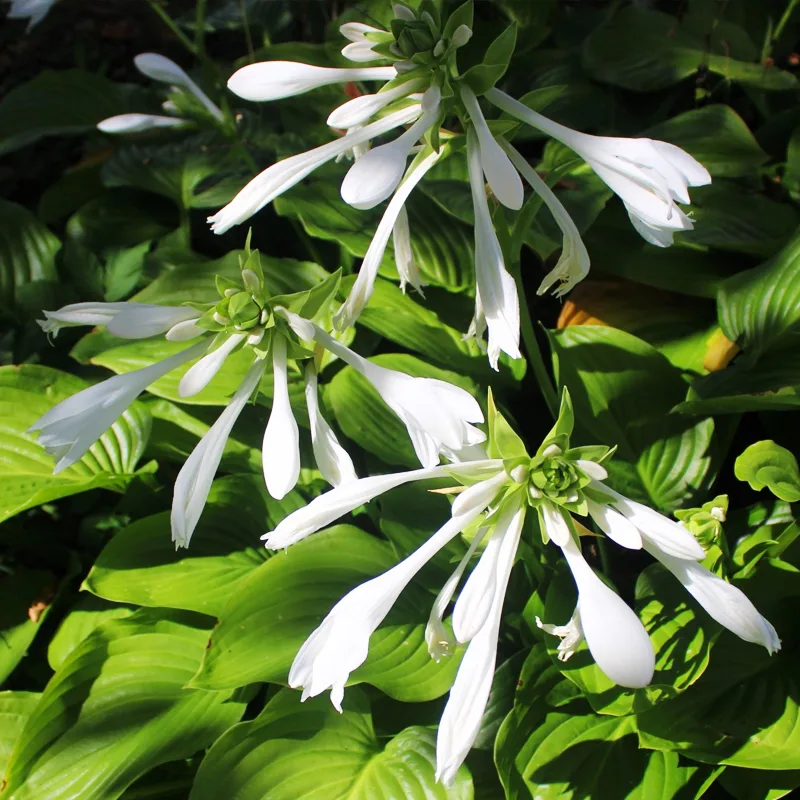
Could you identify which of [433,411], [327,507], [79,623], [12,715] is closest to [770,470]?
[433,411]

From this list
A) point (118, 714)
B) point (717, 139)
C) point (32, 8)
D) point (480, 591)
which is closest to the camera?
point (480, 591)

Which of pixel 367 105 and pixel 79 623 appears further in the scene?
pixel 79 623

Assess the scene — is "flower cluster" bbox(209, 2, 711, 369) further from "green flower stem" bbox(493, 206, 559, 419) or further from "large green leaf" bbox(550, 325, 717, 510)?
"large green leaf" bbox(550, 325, 717, 510)

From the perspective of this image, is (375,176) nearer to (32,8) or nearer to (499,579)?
(499,579)

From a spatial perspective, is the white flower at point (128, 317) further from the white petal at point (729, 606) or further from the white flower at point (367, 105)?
the white petal at point (729, 606)

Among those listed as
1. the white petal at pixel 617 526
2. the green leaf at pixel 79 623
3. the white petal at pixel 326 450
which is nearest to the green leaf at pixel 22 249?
the green leaf at pixel 79 623

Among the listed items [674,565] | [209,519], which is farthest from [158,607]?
[674,565]
